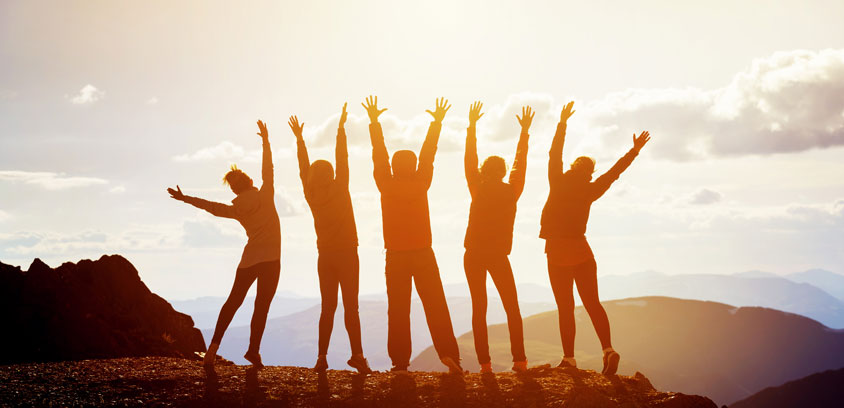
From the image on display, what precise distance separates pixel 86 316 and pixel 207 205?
23.9 ft

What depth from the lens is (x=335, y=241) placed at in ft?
34.7

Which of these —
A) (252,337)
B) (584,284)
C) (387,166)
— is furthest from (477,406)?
(252,337)

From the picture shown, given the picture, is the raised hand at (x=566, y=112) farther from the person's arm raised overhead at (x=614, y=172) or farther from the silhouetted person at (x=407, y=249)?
the silhouetted person at (x=407, y=249)

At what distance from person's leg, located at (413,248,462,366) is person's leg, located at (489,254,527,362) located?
90 centimetres

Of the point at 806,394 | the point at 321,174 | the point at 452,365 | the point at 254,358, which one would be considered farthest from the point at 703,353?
the point at 321,174

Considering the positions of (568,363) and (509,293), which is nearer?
(509,293)

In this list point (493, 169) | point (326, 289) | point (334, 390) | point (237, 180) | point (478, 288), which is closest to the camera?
point (334, 390)

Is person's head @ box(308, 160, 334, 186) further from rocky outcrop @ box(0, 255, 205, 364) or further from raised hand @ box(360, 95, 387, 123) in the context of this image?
rocky outcrop @ box(0, 255, 205, 364)

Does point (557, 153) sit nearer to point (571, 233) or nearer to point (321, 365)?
point (571, 233)

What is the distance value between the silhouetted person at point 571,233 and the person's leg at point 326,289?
3488mm

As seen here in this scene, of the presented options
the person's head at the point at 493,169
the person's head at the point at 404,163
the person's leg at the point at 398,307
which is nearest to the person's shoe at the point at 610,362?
the person's leg at the point at 398,307

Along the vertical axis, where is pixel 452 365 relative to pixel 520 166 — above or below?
below

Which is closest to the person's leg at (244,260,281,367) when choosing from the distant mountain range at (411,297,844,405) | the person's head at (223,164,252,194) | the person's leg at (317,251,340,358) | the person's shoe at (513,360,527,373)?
the person's leg at (317,251,340,358)

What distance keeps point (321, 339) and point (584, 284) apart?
439 centimetres
